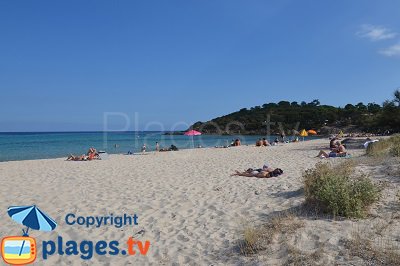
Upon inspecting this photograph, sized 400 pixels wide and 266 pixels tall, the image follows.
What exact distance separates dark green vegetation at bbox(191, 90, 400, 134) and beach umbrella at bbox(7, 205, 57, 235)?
168ft

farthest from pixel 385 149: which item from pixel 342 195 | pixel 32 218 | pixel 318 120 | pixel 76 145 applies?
pixel 318 120

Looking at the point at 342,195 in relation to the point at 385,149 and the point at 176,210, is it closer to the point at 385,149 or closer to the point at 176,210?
the point at 176,210

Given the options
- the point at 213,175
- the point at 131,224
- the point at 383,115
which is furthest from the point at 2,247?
the point at 383,115

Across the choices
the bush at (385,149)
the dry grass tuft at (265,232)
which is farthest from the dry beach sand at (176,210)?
the bush at (385,149)

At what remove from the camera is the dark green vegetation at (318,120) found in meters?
52.0

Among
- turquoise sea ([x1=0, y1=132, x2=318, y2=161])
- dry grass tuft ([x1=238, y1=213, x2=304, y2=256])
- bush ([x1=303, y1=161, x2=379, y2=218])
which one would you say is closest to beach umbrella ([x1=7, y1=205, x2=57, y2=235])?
dry grass tuft ([x1=238, y1=213, x2=304, y2=256])

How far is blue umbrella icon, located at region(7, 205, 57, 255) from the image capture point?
5680mm

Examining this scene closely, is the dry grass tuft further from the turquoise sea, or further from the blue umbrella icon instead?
the turquoise sea

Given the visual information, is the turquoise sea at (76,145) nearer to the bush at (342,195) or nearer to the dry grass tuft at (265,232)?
the bush at (342,195)

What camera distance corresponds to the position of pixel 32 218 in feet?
20.1

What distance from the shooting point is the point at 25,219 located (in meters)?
5.93

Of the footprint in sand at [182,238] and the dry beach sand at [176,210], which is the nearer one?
the dry beach sand at [176,210]

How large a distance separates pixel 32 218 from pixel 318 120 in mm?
79814

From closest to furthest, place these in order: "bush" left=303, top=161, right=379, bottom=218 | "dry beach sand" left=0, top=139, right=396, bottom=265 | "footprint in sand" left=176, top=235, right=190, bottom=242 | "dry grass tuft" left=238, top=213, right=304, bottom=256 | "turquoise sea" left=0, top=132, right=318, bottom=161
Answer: "dry grass tuft" left=238, top=213, right=304, bottom=256 < "dry beach sand" left=0, top=139, right=396, bottom=265 < "footprint in sand" left=176, top=235, right=190, bottom=242 < "bush" left=303, top=161, right=379, bottom=218 < "turquoise sea" left=0, top=132, right=318, bottom=161
